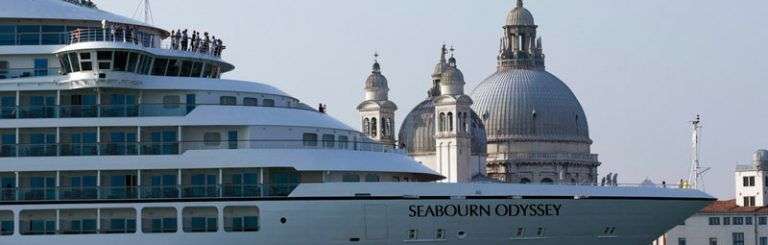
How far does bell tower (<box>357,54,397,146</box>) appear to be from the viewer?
15138 cm

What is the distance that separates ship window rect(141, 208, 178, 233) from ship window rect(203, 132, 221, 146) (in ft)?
6.66

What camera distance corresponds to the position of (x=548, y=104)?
16338cm

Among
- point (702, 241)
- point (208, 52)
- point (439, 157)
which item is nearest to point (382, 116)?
point (439, 157)

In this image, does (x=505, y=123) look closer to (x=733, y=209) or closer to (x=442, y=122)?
(x=442, y=122)

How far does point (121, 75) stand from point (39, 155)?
281 cm

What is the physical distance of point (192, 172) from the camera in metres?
47.0

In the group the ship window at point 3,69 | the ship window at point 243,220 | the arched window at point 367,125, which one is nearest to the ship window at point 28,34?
the ship window at point 3,69

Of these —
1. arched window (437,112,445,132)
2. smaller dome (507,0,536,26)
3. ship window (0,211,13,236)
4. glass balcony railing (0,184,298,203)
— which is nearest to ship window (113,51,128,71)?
glass balcony railing (0,184,298,203)

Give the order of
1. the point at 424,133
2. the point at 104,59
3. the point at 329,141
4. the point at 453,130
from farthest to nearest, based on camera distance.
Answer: the point at 424,133 → the point at 453,130 → the point at 329,141 → the point at 104,59

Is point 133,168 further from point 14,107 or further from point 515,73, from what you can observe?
point 515,73

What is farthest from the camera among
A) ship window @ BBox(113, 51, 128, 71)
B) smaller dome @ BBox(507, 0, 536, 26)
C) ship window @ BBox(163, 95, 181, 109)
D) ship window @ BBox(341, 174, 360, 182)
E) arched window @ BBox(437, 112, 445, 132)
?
smaller dome @ BBox(507, 0, 536, 26)

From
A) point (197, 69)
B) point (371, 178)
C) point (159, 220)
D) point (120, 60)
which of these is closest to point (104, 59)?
point (120, 60)

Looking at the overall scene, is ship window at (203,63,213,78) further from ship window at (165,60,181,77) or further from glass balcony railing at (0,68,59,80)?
glass balcony railing at (0,68,59,80)

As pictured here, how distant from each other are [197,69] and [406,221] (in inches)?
291
